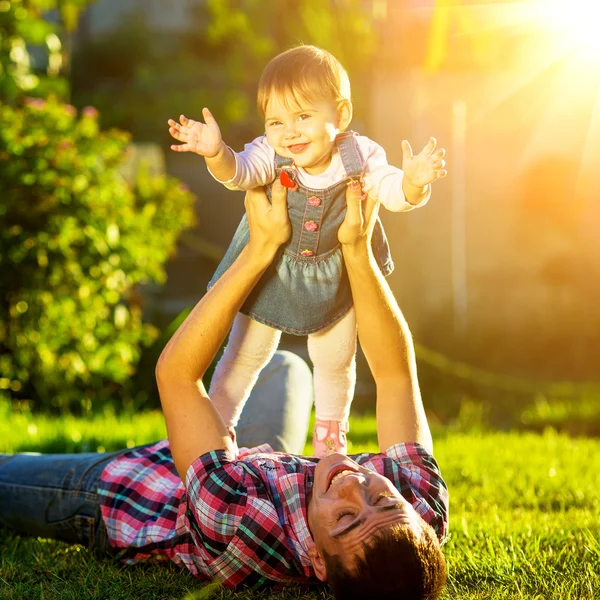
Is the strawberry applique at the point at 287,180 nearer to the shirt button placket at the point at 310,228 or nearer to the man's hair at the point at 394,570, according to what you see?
the shirt button placket at the point at 310,228

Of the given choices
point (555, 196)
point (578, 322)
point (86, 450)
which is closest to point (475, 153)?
point (555, 196)

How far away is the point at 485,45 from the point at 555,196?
5.68 feet

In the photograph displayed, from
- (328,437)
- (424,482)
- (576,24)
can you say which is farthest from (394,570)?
(576,24)

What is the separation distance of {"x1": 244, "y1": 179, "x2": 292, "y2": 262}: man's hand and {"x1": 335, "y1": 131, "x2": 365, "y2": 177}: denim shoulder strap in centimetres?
18

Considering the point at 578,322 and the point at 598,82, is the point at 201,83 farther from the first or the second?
the point at 578,322

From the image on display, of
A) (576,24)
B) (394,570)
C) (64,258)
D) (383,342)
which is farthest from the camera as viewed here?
(576,24)

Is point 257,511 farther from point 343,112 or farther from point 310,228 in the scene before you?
point 343,112

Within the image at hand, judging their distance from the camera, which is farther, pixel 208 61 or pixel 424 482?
pixel 208 61

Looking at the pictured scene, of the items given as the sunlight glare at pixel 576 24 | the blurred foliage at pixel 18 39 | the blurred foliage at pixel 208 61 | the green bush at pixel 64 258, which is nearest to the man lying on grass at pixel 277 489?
the green bush at pixel 64 258

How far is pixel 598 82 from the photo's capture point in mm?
9539

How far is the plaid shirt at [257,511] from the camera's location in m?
2.32

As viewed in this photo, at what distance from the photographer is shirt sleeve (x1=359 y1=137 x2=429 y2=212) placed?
2425 mm

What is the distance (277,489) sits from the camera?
242cm

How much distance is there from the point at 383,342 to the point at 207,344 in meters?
0.50
